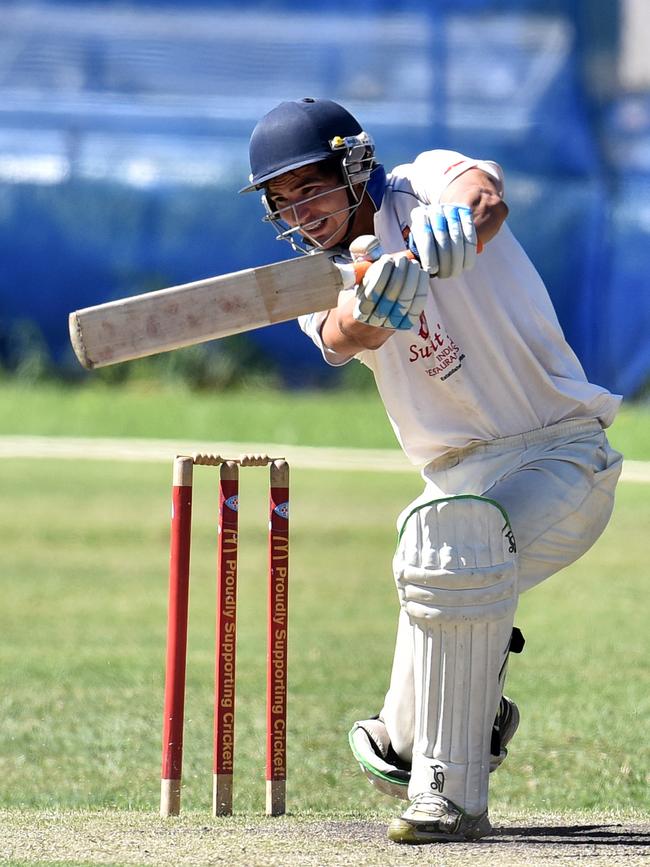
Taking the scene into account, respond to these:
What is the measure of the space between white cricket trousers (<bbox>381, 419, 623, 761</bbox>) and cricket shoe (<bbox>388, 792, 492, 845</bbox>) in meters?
0.34

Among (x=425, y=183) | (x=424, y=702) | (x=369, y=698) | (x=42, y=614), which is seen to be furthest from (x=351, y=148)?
(x=42, y=614)

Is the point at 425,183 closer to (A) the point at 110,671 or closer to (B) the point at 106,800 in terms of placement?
(B) the point at 106,800

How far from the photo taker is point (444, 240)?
3.17m

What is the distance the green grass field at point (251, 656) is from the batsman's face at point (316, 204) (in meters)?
1.28

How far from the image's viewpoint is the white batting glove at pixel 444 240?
Result: 316 centimetres

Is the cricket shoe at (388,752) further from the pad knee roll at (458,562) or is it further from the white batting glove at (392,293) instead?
the white batting glove at (392,293)

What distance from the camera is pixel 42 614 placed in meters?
7.89

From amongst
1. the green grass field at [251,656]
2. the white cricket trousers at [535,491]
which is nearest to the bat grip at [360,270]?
the white cricket trousers at [535,491]

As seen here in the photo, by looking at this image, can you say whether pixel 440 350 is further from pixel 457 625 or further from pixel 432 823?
pixel 432 823

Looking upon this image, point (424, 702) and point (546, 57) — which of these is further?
point (546, 57)

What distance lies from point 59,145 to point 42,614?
10.3 m

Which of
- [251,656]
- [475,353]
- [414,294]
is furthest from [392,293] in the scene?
[251,656]

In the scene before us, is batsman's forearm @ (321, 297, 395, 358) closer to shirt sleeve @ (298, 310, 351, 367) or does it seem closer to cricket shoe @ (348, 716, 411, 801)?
shirt sleeve @ (298, 310, 351, 367)

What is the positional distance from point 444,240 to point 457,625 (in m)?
0.75
